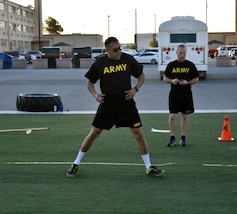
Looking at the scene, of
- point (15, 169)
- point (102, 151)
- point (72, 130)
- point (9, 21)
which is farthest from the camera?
point (9, 21)

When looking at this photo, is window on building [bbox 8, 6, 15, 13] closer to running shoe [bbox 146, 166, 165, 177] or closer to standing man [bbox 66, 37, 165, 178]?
standing man [bbox 66, 37, 165, 178]

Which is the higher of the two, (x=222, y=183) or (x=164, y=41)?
(x=164, y=41)

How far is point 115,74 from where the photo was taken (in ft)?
19.7

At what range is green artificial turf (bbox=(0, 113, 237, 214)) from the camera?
16.8 feet

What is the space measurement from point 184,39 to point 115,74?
675 inches

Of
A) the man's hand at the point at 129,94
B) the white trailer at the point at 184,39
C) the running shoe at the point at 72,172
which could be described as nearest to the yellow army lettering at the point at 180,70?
the man's hand at the point at 129,94

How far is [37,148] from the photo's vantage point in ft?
27.3

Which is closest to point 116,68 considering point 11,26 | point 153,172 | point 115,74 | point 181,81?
point 115,74

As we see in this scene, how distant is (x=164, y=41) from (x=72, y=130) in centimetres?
1323

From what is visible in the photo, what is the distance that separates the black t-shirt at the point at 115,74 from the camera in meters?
6.00

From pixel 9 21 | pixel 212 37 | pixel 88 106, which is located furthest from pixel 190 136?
pixel 212 37

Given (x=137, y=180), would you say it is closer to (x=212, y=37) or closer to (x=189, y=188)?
(x=189, y=188)

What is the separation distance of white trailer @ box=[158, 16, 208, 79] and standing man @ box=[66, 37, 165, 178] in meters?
16.7

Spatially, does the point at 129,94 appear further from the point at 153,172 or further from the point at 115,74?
the point at 153,172
